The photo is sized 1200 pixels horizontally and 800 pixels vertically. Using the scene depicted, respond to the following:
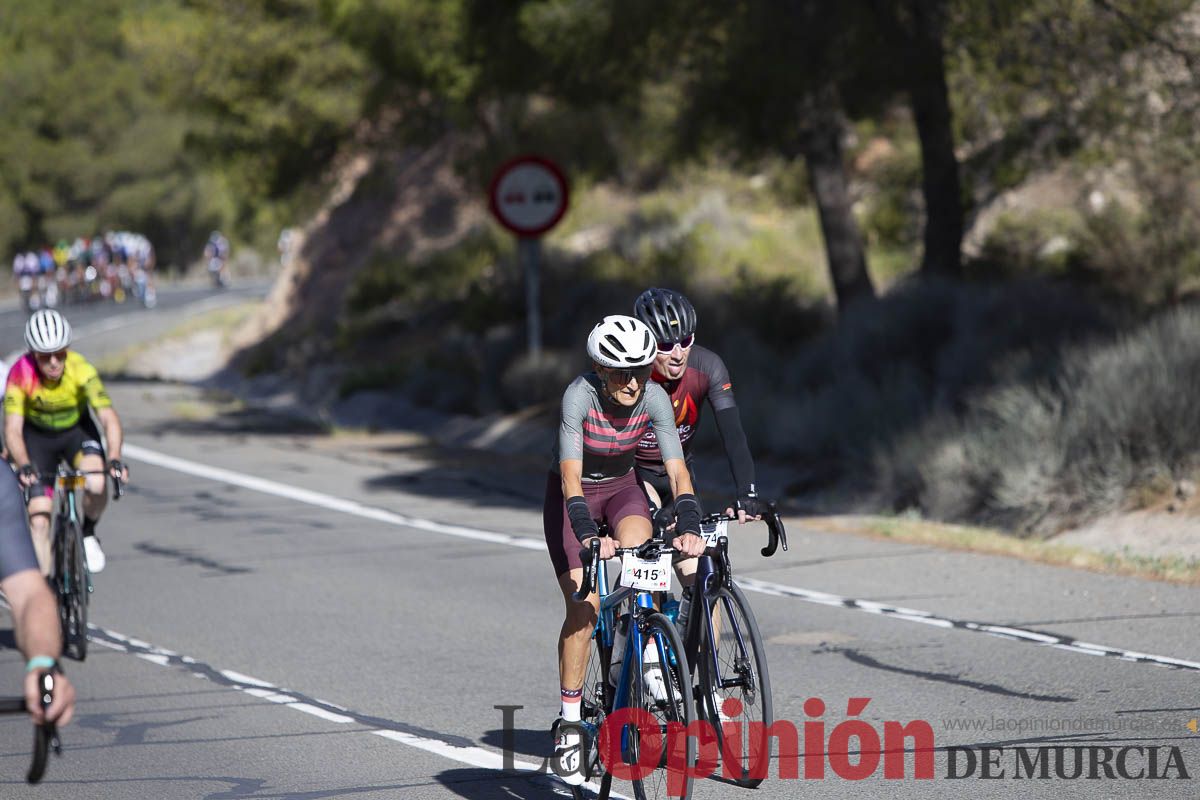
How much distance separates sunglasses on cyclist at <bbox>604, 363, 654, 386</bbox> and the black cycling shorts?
5003mm

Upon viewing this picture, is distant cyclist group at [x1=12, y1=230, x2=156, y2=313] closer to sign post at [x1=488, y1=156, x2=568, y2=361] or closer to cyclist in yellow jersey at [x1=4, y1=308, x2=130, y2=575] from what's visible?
sign post at [x1=488, y1=156, x2=568, y2=361]

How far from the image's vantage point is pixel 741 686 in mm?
6301

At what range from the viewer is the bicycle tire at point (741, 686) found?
6094 mm

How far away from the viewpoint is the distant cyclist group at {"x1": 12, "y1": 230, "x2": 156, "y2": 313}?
53.8 metres

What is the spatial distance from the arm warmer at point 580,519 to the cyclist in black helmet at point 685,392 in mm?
767

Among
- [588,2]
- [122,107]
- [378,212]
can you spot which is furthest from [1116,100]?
[122,107]

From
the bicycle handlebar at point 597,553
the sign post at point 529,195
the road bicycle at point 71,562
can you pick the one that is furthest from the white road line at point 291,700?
the sign post at point 529,195

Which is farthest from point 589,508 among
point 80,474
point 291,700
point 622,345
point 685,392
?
point 80,474

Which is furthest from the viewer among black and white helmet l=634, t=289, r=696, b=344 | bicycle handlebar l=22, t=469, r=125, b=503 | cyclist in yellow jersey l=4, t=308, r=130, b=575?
bicycle handlebar l=22, t=469, r=125, b=503

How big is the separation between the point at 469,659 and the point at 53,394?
3150 millimetres

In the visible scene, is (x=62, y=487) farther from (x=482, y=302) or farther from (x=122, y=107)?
(x=122, y=107)
